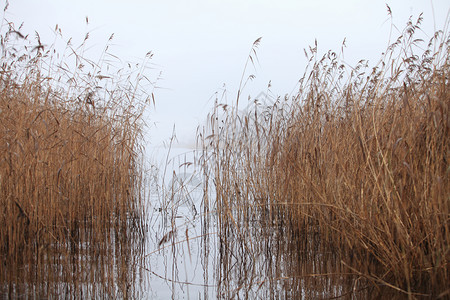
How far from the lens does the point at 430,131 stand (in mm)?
2336

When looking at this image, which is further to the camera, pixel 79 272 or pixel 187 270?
pixel 187 270

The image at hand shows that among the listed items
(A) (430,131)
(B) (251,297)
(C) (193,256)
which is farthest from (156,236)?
(A) (430,131)

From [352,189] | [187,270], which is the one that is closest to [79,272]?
[187,270]

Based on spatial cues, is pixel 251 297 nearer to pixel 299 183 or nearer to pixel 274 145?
pixel 299 183

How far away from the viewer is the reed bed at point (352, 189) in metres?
2.14

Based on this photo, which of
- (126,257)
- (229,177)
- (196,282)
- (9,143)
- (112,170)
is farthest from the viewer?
(112,170)

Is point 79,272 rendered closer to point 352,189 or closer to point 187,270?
point 187,270

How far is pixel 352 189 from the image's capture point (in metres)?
2.72

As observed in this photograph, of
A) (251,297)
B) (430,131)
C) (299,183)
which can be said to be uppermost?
(430,131)

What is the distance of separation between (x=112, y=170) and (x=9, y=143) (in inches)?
50.4

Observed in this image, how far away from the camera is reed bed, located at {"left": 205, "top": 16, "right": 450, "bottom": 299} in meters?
2.14

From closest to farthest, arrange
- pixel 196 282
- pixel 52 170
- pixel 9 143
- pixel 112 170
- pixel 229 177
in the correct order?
pixel 196 282 < pixel 9 143 < pixel 52 170 < pixel 229 177 < pixel 112 170

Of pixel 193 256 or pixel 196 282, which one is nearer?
pixel 196 282

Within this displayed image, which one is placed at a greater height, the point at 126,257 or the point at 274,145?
the point at 274,145
